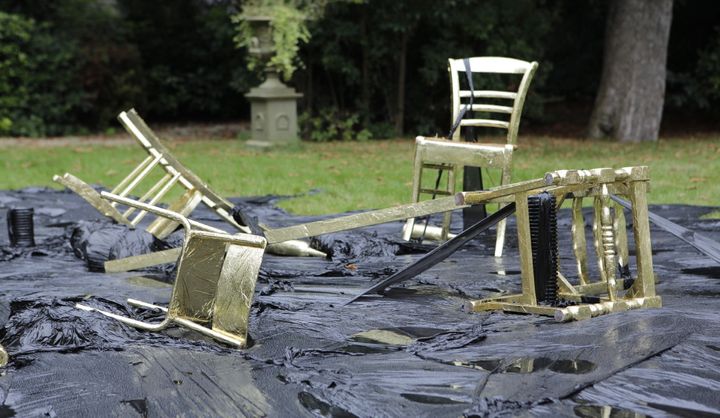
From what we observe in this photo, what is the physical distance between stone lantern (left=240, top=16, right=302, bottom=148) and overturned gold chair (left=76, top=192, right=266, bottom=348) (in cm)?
802

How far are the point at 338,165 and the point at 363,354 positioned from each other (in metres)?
6.75

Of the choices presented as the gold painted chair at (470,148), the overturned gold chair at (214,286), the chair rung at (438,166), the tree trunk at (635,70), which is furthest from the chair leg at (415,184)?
the tree trunk at (635,70)

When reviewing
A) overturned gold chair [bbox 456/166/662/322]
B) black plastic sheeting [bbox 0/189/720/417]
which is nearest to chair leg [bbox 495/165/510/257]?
black plastic sheeting [bbox 0/189/720/417]

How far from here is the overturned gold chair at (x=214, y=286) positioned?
3418mm

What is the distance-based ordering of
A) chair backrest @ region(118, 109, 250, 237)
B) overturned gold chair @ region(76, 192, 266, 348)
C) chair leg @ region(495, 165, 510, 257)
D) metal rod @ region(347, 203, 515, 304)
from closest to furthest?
overturned gold chair @ region(76, 192, 266, 348), metal rod @ region(347, 203, 515, 304), chair leg @ region(495, 165, 510, 257), chair backrest @ region(118, 109, 250, 237)

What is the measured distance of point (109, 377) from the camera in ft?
9.98

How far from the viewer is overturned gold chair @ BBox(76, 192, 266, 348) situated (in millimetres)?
3418

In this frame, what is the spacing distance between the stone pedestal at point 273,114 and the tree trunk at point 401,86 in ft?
6.18

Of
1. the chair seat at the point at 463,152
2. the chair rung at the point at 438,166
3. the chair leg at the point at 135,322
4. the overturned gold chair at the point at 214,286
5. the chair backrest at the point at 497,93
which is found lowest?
the chair leg at the point at 135,322

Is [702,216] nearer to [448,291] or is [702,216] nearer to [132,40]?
[448,291]

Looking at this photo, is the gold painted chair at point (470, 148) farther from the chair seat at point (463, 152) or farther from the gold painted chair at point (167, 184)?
the gold painted chair at point (167, 184)

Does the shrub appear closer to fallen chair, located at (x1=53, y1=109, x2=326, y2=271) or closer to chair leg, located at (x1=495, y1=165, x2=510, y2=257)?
fallen chair, located at (x1=53, y1=109, x2=326, y2=271)

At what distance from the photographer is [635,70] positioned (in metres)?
12.2

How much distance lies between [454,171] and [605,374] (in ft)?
9.06
